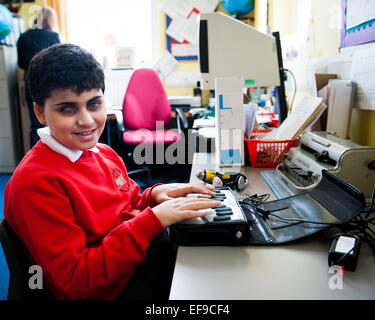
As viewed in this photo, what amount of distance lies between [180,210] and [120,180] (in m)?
0.33

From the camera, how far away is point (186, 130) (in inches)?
100

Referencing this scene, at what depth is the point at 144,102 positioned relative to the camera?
2779 mm

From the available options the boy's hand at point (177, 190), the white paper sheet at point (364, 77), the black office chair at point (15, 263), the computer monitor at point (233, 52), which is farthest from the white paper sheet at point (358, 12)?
the black office chair at point (15, 263)

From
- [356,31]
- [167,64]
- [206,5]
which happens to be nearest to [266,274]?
[356,31]

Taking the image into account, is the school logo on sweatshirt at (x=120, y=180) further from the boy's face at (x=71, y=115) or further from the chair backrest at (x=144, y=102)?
the chair backrest at (x=144, y=102)

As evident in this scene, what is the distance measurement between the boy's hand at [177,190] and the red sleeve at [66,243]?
204 mm

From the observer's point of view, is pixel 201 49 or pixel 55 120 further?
pixel 201 49

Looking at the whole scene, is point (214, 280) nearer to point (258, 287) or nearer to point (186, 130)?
point (258, 287)

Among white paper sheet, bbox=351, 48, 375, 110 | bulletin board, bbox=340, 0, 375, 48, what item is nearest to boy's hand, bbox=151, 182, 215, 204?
white paper sheet, bbox=351, 48, 375, 110

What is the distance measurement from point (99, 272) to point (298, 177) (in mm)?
646

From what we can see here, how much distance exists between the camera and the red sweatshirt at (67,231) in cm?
60

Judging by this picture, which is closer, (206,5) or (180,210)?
(180,210)

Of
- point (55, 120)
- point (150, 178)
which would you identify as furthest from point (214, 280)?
point (150, 178)

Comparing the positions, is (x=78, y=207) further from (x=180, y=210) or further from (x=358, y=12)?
(x=358, y=12)
